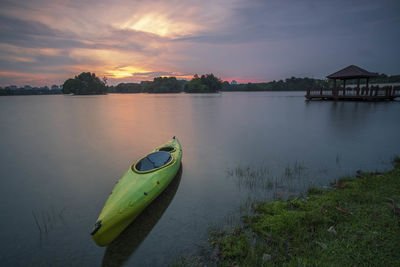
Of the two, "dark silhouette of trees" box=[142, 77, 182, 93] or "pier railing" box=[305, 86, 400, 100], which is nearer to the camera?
"pier railing" box=[305, 86, 400, 100]

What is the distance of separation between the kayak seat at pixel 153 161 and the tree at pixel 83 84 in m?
125

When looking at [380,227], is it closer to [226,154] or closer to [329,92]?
[226,154]

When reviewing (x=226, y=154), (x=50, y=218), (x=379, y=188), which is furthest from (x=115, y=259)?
(x=226, y=154)

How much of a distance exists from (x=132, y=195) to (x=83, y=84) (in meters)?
128

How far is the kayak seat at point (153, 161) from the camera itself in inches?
257

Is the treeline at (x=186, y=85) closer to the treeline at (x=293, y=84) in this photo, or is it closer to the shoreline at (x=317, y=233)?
the treeline at (x=293, y=84)

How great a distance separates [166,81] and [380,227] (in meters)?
129

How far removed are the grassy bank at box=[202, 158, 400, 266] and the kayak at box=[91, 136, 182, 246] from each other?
1968 mm

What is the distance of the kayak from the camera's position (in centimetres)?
412

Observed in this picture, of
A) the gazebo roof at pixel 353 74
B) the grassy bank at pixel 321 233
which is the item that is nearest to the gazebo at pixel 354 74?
the gazebo roof at pixel 353 74

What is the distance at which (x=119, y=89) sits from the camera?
15588cm

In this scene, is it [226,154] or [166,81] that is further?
[166,81]

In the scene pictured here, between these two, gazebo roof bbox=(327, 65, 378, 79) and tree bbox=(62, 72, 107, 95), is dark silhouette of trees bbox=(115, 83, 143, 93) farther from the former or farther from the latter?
gazebo roof bbox=(327, 65, 378, 79)

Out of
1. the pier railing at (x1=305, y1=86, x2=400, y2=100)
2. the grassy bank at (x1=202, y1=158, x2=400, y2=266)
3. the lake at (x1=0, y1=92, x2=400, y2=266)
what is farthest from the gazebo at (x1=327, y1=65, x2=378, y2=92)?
the grassy bank at (x1=202, y1=158, x2=400, y2=266)
